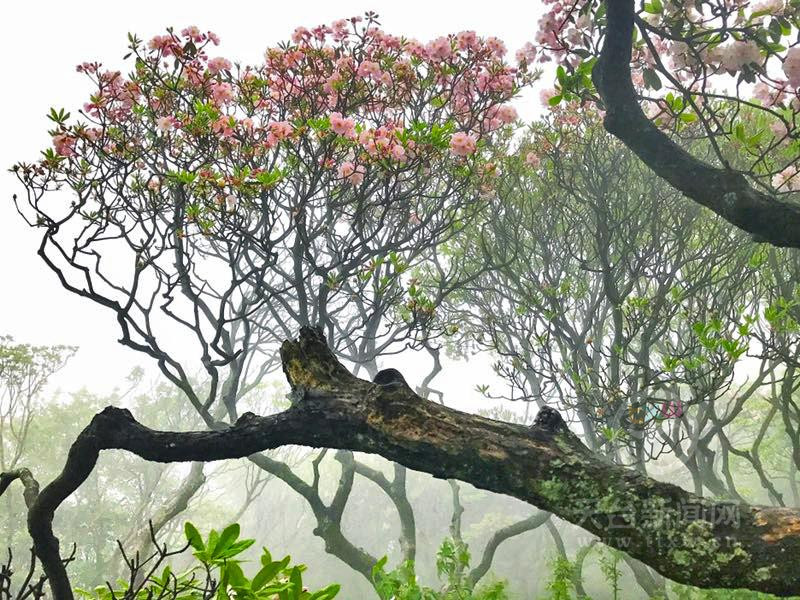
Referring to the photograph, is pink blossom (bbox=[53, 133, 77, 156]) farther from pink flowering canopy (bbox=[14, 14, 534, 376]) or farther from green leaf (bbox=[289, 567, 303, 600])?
green leaf (bbox=[289, 567, 303, 600])

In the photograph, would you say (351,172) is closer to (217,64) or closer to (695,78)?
(217,64)

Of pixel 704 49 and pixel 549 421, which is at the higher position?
pixel 704 49

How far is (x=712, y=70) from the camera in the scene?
2855 millimetres

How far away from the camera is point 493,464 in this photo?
175 centimetres

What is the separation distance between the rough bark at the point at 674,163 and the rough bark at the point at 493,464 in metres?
1.10

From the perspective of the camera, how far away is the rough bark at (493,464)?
1.47 meters

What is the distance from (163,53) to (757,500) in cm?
2134

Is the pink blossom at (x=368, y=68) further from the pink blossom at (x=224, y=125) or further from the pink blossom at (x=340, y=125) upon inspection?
the pink blossom at (x=224, y=125)

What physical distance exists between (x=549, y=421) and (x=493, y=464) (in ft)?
0.84

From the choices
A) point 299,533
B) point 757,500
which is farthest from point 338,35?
point 299,533

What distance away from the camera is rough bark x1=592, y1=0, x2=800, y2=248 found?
2.12m

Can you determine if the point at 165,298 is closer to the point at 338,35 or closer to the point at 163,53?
the point at 163,53

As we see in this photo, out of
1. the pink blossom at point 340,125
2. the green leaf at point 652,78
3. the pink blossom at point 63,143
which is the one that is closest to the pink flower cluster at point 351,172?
the pink blossom at point 340,125

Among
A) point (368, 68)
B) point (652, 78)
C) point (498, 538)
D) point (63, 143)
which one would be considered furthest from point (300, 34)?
point (498, 538)
